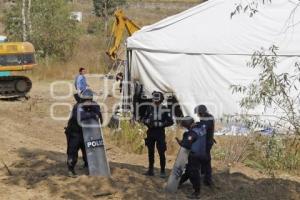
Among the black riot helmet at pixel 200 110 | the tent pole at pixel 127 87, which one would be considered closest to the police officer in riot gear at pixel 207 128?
the black riot helmet at pixel 200 110

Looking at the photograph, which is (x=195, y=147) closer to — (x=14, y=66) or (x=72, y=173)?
(x=72, y=173)

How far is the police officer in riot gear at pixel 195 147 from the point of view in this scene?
8148 millimetres

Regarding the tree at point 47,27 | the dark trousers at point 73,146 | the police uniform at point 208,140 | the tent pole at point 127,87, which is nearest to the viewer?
the police uniform at point 208,140

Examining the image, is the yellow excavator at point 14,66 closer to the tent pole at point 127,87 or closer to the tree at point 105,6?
the tent pole at point 127,87

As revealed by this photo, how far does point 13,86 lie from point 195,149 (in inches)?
453

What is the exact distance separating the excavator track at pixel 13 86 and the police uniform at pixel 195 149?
11328mm

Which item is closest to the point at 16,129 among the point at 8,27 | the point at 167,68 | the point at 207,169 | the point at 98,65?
the point at 167,68

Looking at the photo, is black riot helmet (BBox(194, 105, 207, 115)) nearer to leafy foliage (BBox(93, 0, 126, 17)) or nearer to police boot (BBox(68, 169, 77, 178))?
police boot (BBox(68, 169, 77, 178))

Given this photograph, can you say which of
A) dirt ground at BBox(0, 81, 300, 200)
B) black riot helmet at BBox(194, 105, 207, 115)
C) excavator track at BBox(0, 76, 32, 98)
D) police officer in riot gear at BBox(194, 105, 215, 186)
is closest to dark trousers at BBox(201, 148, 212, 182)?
police officer in riot gear at BBox(194, 105, 215, 186)

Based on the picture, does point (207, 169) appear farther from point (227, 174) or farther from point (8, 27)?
point (8, 27)

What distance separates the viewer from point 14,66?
17859mm

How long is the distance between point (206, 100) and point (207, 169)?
6.11 m

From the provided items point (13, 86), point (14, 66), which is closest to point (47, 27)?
point (13, 86)

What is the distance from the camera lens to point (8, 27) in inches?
1196
